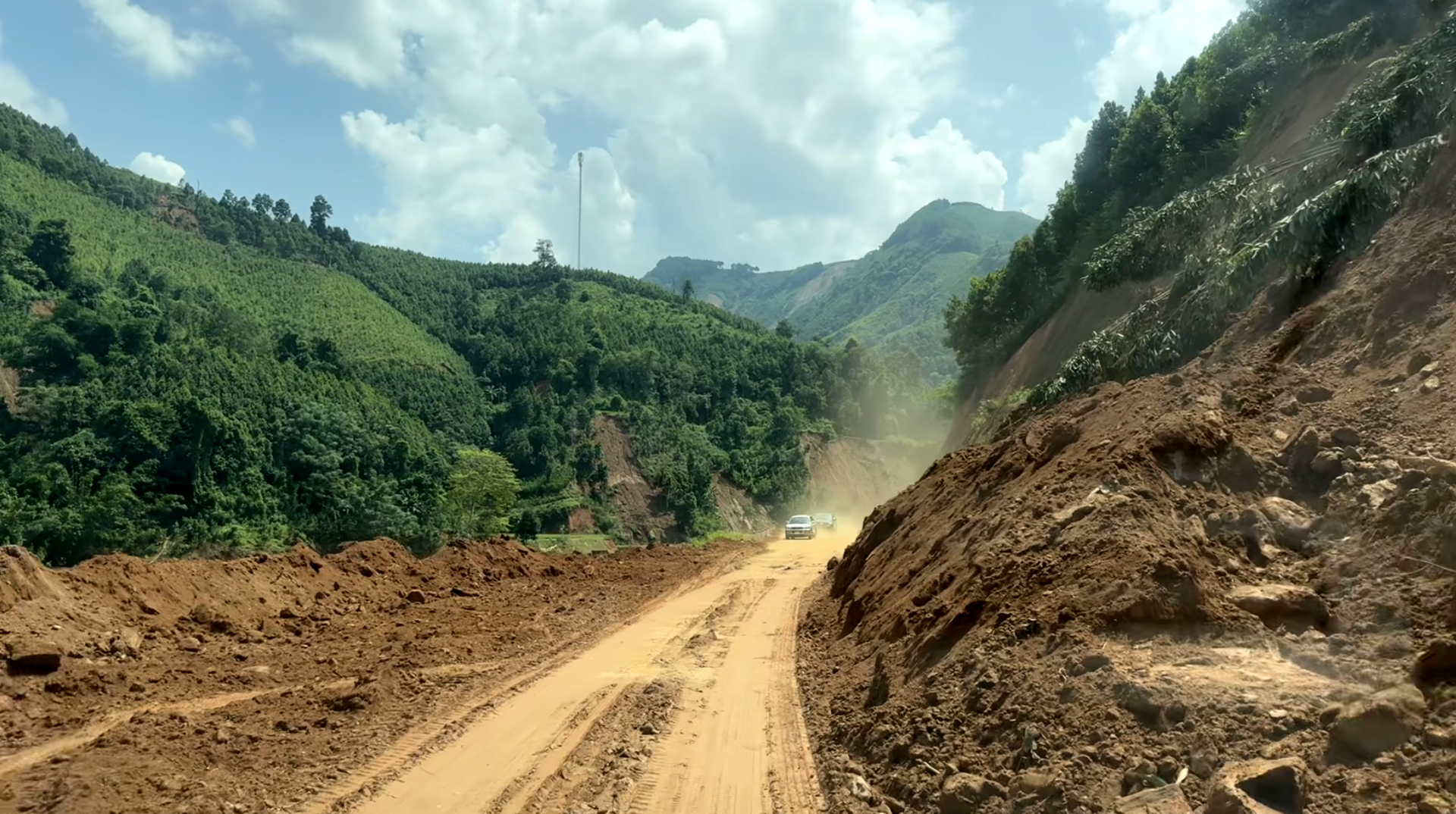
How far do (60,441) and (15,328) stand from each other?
15.2 metres

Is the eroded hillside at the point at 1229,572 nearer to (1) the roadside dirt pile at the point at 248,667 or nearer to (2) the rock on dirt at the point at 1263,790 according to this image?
(2) the rock on dirt at the point at 1263,790

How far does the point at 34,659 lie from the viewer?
9922 mm

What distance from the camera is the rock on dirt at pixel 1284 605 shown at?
6.00 m

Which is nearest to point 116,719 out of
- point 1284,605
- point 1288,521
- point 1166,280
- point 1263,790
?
point 1263,790

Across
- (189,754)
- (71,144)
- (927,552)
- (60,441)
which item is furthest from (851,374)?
(71,144)

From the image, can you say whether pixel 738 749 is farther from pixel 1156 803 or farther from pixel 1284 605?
pixel 1284 605

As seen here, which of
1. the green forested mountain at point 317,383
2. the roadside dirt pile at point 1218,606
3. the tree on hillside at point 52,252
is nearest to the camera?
the roadside dirt pile at point 1218,606

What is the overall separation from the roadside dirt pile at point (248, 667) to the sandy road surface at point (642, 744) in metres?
0.57

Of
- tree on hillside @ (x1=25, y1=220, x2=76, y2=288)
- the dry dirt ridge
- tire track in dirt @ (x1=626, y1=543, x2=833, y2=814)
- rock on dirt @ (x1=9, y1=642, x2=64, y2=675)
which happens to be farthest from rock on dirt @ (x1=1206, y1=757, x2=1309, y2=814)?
tree on hillside @ (x1=25, y1=220, x2=76, y2=288)

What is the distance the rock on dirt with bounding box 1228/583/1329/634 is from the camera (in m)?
6.00

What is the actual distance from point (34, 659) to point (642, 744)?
749 cm

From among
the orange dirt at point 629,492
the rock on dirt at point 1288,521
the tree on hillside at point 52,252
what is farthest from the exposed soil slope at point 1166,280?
the tree on hillside at point 52,252

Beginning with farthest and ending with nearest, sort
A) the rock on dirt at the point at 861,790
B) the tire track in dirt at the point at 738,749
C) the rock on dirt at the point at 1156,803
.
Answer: the tire track in dirt at the point at 738,749, the rock on dirt at the point at 861,790, the rock on dirt at the point at 1156,803

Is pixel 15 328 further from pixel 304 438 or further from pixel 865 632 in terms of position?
pixel 865 632
